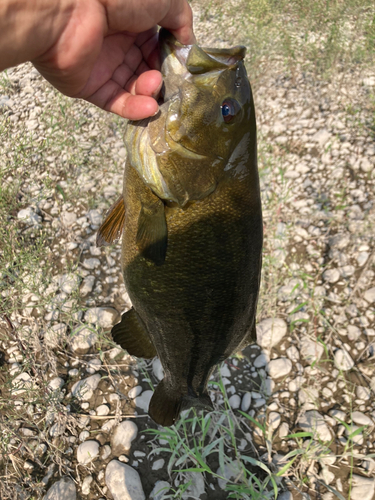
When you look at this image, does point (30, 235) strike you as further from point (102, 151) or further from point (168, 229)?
point (168, 229)

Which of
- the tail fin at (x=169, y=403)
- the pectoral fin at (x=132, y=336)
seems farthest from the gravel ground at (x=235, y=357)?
the pectoral fin at (x=132, y=336)

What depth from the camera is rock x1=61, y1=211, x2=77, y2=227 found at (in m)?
4.36

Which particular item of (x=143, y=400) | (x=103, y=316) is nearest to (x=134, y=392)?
(x=143, y=400)

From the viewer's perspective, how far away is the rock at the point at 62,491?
9.09ft

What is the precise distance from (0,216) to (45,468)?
8.52ft

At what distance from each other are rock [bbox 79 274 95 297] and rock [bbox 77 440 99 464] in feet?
4.60

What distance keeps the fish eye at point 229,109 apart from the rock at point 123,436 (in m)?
2.54

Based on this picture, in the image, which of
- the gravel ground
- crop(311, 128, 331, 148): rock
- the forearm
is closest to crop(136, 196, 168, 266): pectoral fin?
the forearm

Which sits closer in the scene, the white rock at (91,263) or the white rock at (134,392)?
the white rock at (134,392)

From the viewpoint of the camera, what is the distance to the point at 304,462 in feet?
9.30

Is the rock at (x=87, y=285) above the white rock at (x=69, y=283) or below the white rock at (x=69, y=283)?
below

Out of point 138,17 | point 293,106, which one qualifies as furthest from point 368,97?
point 138,17

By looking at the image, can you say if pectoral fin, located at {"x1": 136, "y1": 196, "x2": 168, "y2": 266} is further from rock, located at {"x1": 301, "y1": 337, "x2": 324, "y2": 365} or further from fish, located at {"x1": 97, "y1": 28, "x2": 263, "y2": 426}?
rock, located at {"x1": 301, "y1": 337, "x2": 324, "y2": 365}

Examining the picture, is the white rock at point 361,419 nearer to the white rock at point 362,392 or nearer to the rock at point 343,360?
the white rock at point 362,392
